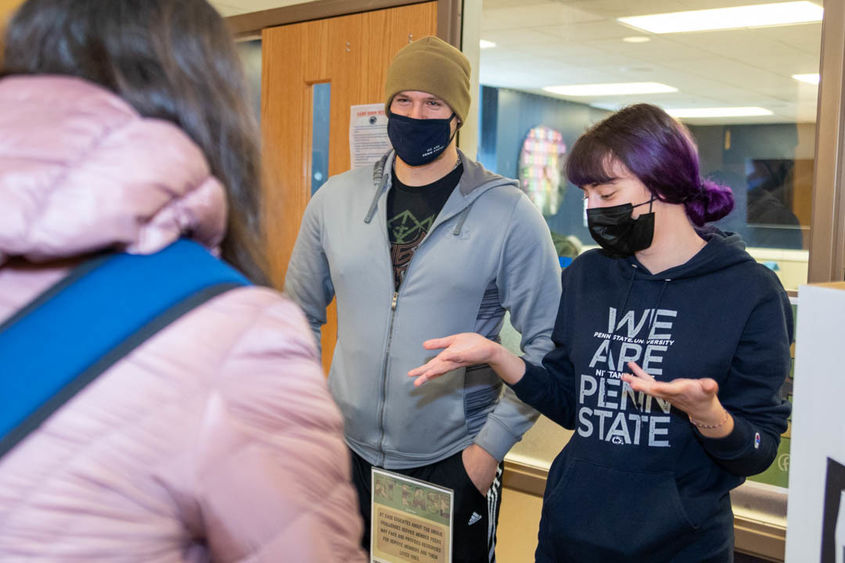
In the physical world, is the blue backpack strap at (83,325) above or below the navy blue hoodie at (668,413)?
above

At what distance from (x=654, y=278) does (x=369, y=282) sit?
2.34 ft

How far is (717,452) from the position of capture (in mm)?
1341

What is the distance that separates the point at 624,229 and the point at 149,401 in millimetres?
1151

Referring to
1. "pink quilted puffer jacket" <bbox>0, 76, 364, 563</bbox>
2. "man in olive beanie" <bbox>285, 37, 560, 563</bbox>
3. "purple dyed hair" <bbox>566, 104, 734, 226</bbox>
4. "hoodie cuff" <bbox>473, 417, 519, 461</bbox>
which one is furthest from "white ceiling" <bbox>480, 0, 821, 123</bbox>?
"pink quilted puffer jacket" <bbox>0, 76, 364, 563</bbox>

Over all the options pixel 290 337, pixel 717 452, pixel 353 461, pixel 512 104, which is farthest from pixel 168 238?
pixel 512 104

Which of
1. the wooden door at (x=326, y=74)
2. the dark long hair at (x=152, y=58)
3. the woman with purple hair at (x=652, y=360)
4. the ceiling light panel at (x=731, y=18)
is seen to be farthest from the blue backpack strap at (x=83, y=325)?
the ceiling light panel at (x=731, y=18)

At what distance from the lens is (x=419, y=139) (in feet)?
6.43

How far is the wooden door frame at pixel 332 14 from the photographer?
285 centimetres

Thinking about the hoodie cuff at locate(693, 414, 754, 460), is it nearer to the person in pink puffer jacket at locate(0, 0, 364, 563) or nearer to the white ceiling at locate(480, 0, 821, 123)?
the person in pink puffer jacket at locate(0, 0, 364, 563)

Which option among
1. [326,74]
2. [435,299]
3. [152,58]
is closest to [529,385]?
[435,299]

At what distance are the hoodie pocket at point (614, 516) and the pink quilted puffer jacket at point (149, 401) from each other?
868 millimetres

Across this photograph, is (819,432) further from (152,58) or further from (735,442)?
(152,58)

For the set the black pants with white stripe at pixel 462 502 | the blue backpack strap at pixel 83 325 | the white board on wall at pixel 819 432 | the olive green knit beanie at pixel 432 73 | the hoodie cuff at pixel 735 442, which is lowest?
the black pants with white stripe at pixel 462 502

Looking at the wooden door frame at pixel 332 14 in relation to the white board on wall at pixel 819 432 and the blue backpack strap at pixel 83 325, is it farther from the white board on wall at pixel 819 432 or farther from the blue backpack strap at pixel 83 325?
the blue backpack strap at pixel 83 325
